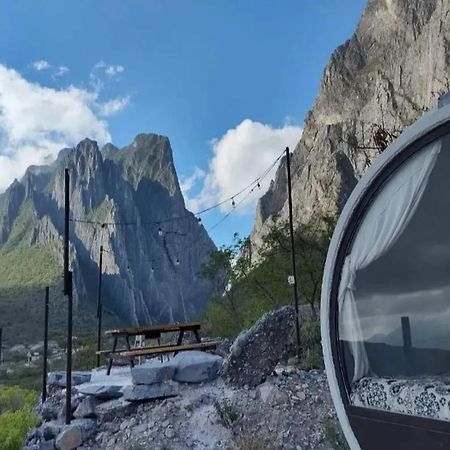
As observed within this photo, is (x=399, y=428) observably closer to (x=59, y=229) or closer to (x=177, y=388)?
(x=177, y=388)

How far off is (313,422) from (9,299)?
4056 centimetres

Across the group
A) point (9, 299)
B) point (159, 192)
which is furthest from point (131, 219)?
point (9, 299)

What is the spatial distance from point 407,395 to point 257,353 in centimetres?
404

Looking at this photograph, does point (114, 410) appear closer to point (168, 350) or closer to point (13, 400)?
point (168, 350)

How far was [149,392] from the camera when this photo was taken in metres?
6.65

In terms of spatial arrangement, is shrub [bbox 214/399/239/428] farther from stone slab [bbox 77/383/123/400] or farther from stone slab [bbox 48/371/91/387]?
stone slab [bbox 48/371/91/387]

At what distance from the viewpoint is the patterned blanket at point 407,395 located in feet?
8.53

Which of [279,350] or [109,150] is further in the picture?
[109,150]

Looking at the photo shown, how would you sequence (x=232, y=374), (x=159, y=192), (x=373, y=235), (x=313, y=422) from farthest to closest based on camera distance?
(x=159, y=192) → (x=232, y=374) → (x=313, y=422) → (x=373, y=235)

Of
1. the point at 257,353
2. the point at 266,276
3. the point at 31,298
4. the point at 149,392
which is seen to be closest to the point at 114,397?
the point at 149,392

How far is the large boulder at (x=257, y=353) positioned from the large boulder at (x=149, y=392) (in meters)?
0.67

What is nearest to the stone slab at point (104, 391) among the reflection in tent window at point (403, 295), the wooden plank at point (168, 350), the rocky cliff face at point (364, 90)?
the wooden plank at point (168, 350)

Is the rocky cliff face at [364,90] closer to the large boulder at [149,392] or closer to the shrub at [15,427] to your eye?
the shrub at [15,427]

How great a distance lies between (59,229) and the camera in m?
56.1
